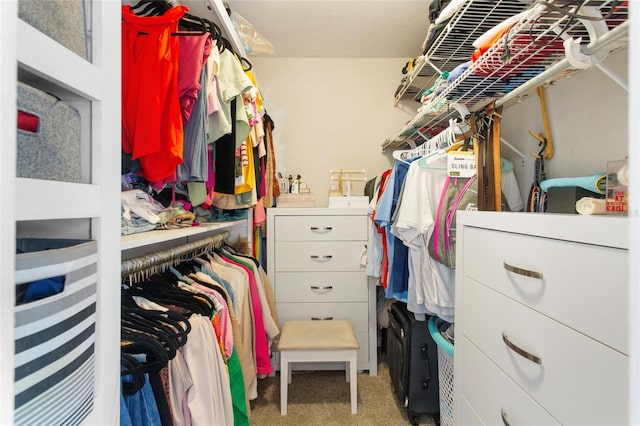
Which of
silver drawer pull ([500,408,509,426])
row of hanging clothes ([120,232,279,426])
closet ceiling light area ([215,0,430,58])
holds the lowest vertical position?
silver drawer pull ([500,408,509,426])

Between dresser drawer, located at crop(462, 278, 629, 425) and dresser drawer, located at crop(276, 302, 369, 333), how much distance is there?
1.13 meters

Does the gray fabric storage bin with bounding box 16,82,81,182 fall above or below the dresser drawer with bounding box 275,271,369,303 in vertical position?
above

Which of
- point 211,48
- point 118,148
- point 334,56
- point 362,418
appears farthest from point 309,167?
point 118,148

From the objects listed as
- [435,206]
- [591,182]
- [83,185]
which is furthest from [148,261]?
[591,182]

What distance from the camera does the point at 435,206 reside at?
129 centimetres

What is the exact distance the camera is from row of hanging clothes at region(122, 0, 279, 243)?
0.83m

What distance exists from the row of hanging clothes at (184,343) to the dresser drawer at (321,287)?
52 centimetres

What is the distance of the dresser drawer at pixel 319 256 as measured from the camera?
186 centimetres

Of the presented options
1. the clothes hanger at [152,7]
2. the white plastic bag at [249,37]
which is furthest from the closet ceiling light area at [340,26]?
the clothes hanger at [152,7]

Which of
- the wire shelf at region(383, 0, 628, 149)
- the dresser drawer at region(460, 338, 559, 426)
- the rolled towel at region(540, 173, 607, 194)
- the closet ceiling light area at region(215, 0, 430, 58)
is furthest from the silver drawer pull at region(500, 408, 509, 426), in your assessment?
the closet ceiling light area at region(215, 0, 430, 58)

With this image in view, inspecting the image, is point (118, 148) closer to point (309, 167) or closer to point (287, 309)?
point (287, 309)

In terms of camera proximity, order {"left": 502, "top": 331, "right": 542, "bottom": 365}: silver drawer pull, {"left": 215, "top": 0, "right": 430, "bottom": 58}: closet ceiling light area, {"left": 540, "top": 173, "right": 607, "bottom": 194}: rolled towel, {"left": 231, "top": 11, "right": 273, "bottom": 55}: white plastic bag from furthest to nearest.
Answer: {"left": 215, "top": 0, "right": 430, "bottom": 58}: closet ceiling light area
{"left": 231, "top": 11, "right": 273, "bottom": 55}: white plastic bag
{"left": 540, "top": 173, "right": 607, "bottom": 194}: rolled towel
{"left": 502, "top": 331, "right": 542, "bottom": 365}: silver drawer pull

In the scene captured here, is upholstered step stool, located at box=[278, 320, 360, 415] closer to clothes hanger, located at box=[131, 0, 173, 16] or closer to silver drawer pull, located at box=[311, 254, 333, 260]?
silver drawer pull, located at box=[311, 254, 333, 260]

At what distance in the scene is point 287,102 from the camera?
2422mm
